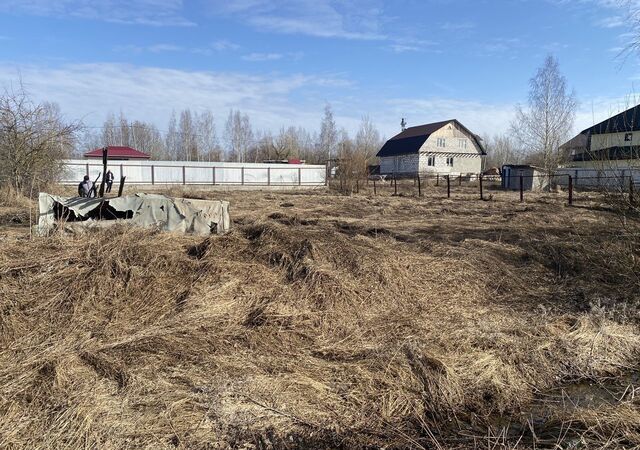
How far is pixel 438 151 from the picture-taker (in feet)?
193

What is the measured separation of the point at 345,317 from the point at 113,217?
557 cm

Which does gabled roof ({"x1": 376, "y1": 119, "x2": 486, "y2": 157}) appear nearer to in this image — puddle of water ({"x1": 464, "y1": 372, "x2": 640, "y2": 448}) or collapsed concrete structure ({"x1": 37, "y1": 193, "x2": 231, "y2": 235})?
collapsed concrete structure ({"x1": 37, "y1": 193, "x2": 231, "y2": 235})

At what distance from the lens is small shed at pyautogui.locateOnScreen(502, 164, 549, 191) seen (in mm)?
33028

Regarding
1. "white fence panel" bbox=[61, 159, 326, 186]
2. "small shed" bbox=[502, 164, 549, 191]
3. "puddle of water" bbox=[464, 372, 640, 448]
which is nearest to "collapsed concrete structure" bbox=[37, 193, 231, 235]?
"puddle of water" bbox=[464, 372, 640, 448]

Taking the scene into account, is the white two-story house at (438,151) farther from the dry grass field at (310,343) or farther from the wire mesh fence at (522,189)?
the dry grass field at (310,343)

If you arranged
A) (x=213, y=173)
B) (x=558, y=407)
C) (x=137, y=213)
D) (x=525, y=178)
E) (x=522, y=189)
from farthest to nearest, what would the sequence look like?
1. (x=213, y=173)
2. (x=525, y=178)
3. (x=522, y=189)
4. (x=137, y=213)
5. (x=558, y=407)

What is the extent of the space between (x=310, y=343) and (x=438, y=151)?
5728 cm

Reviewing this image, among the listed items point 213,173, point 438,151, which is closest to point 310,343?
point 213,173

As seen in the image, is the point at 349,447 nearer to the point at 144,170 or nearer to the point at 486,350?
the point at 486,350

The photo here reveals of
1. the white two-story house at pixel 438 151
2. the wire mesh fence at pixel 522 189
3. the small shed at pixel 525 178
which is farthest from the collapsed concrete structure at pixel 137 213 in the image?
the white two-story house at pixel 438 151

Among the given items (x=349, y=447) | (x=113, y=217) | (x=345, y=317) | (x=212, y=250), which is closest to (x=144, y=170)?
(x=113, y=217)

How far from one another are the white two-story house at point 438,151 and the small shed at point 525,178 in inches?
848

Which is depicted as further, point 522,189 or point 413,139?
point 413,139

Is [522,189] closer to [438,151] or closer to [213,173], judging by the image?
[213,173]
